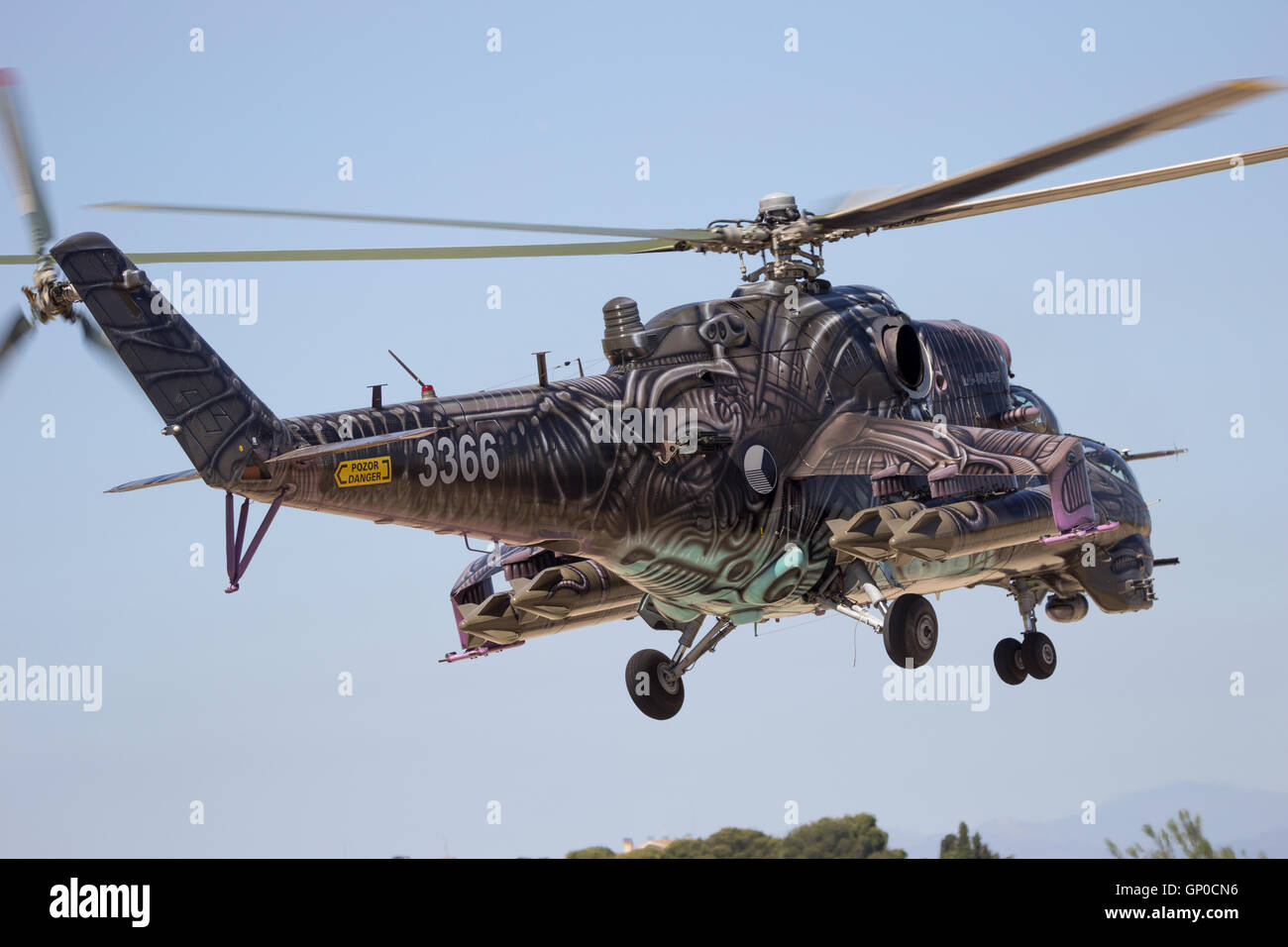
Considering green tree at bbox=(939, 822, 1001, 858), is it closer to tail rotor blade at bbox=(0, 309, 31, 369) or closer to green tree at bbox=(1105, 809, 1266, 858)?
green tree at bbox=(1105, 809, 1266, 858)

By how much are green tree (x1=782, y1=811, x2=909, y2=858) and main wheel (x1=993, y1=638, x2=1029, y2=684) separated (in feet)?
73.2

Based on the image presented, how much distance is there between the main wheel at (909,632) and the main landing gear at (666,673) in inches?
110

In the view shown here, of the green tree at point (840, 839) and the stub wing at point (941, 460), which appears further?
the green tree at point (840, 839)

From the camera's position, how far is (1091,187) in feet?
69.2

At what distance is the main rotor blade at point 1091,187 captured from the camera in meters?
19.6

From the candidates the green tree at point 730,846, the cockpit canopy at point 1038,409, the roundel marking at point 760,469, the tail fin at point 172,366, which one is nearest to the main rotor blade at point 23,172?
the tail fin at point 172,366

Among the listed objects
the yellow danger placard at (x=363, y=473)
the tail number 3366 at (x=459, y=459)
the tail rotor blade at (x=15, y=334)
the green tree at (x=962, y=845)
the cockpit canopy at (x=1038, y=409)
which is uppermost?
the cockpit canopy at (x=1038, y=409)

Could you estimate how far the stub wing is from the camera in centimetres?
2102

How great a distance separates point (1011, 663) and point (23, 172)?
54.1 ft

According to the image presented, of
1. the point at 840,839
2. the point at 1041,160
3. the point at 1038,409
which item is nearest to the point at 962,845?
the point at 840,839

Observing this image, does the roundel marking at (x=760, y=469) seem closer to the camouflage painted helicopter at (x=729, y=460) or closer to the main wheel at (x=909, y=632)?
the camouflage painted helicopter at (x=729, y=460)

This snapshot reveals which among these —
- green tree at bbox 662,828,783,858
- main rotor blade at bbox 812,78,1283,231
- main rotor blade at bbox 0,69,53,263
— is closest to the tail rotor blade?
main rotor blade at bbox 0,69,53,263
